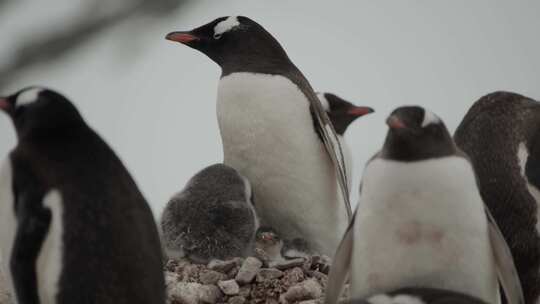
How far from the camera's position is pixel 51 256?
2.39 m

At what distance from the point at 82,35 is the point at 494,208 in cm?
319

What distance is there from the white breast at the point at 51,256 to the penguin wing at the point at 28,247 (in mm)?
13

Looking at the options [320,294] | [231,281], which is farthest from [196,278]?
[320,294]

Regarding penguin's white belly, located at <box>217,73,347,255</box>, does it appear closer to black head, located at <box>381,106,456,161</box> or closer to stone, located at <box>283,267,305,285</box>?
stone, located at <box>283,267,305,285</box>

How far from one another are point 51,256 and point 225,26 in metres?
2.77

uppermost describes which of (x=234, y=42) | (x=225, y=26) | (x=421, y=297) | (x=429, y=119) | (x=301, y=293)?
(x=225, y=26)

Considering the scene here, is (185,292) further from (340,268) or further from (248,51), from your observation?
(248,51)

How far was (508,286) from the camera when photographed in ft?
9.69

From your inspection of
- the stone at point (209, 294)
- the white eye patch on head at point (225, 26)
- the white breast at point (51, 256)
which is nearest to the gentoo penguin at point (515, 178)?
the stone at point (209, 294)

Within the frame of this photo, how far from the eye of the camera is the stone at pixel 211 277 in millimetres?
3598

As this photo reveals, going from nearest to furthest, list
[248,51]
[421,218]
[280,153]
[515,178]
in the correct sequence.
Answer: [421,218] → [515,178] → [280,153] → [248,51]

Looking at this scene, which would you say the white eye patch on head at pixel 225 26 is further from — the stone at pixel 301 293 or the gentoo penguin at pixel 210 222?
the stone at pixel 301 293

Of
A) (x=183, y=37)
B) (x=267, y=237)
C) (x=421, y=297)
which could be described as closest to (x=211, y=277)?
(x=267, y=237)

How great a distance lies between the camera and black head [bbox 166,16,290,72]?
475 cm
